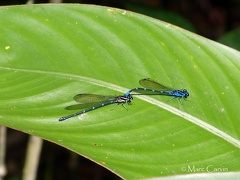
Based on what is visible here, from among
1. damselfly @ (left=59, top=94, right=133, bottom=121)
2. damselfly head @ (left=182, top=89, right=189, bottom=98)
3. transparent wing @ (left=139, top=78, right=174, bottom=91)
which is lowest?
damselfly @ (left=59, top=94, right=133, bottom=121)

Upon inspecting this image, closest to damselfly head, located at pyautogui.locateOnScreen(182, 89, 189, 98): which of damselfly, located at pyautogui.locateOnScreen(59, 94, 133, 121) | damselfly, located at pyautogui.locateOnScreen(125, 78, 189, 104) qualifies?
damselfly, located at pyautogui.locateOnScreen(125, 78, 189, 104)

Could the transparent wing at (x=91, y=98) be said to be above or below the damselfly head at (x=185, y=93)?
below

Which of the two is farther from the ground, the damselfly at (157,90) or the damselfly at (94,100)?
the damselfly at (157,90)

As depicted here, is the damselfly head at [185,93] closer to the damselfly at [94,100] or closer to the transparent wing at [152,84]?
the transparent wing at [152,84]

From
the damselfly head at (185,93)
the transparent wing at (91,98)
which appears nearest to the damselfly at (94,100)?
the transparent wing at (91,98)

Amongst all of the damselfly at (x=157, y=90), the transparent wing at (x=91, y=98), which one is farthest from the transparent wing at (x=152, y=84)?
the transparent wing at (x=91, y=98)

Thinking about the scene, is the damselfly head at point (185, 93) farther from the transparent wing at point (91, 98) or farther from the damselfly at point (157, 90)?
the transparent wing at point (91, 98)

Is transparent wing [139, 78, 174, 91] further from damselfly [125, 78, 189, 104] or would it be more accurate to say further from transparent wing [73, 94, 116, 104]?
transparent wing [73, 94, 116, 104]

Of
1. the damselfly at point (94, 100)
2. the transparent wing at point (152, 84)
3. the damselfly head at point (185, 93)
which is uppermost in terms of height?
the transparent wing at point (152, 84)

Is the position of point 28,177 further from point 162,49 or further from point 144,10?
point 144,10
